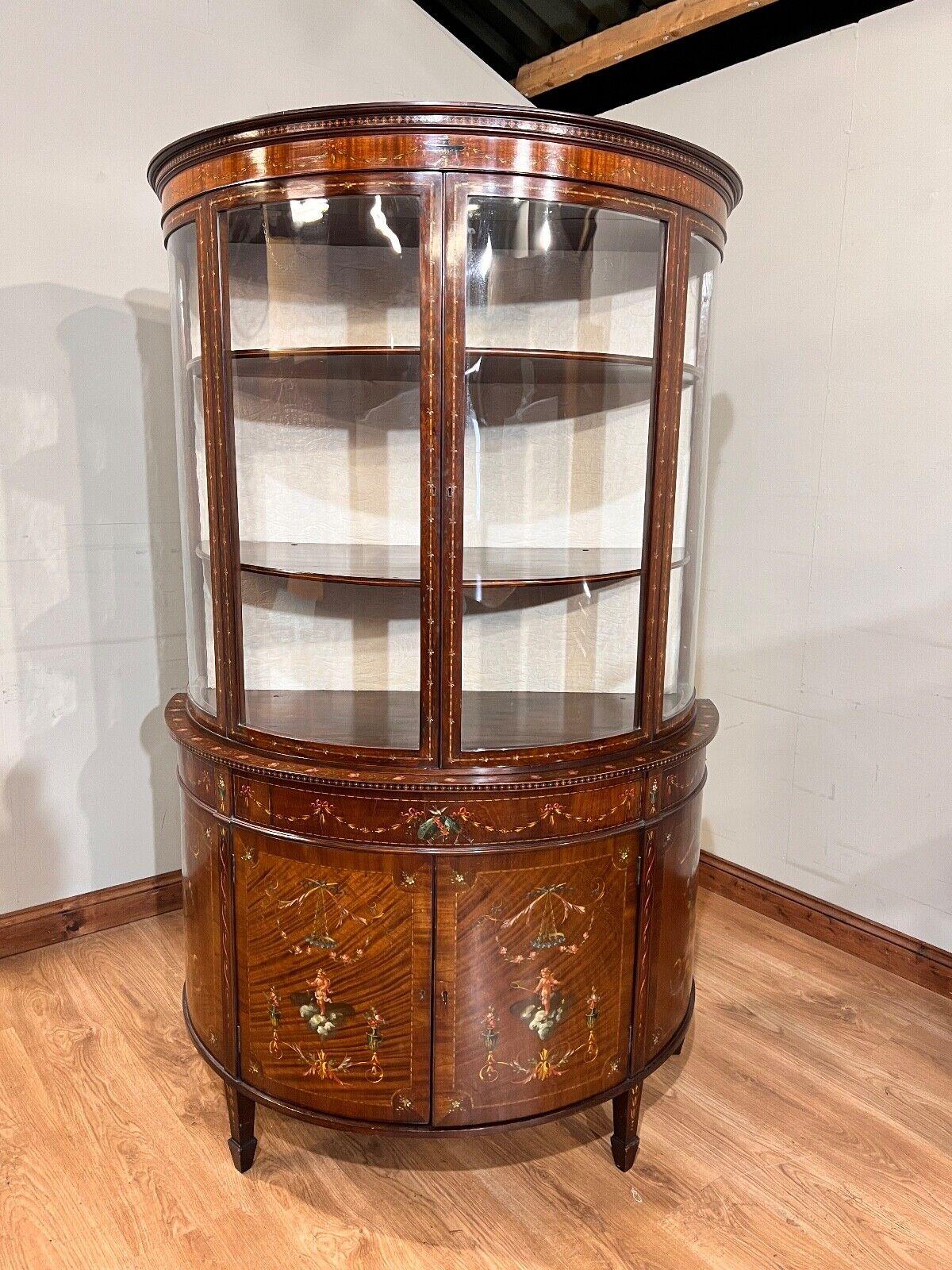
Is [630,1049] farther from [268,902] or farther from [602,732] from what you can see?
[268,902]

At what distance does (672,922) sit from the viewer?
6.55 ft

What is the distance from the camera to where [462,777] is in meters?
1.73

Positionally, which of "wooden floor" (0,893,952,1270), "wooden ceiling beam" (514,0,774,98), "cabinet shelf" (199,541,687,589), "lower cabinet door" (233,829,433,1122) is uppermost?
"wooden ceiling beam" (514,0,774,98)

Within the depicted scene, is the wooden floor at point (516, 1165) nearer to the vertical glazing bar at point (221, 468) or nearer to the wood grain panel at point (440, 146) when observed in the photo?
the vertical glazing bar at point (221, 468)

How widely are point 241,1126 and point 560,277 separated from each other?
1.73 metres

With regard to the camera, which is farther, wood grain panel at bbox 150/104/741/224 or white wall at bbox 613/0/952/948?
white wall at bbox 613/0/952/948

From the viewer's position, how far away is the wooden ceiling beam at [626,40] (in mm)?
2625

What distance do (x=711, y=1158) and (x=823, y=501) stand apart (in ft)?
5.50

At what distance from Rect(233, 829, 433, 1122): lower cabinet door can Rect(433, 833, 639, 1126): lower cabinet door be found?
0.15 feet

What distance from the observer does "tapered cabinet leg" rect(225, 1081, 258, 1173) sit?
196 centimetres

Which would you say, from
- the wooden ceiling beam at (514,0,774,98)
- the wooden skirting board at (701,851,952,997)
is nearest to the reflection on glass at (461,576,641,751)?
the wooden skirting board at (701,851,952,997)

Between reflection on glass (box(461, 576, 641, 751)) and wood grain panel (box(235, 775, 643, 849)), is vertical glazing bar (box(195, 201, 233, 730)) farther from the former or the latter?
reflection on glass (box(461, 576, 641, 751))

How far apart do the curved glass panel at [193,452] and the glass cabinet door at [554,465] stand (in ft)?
1.75

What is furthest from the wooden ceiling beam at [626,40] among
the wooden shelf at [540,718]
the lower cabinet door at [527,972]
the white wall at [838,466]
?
the lower cabinet door at [527,972]
